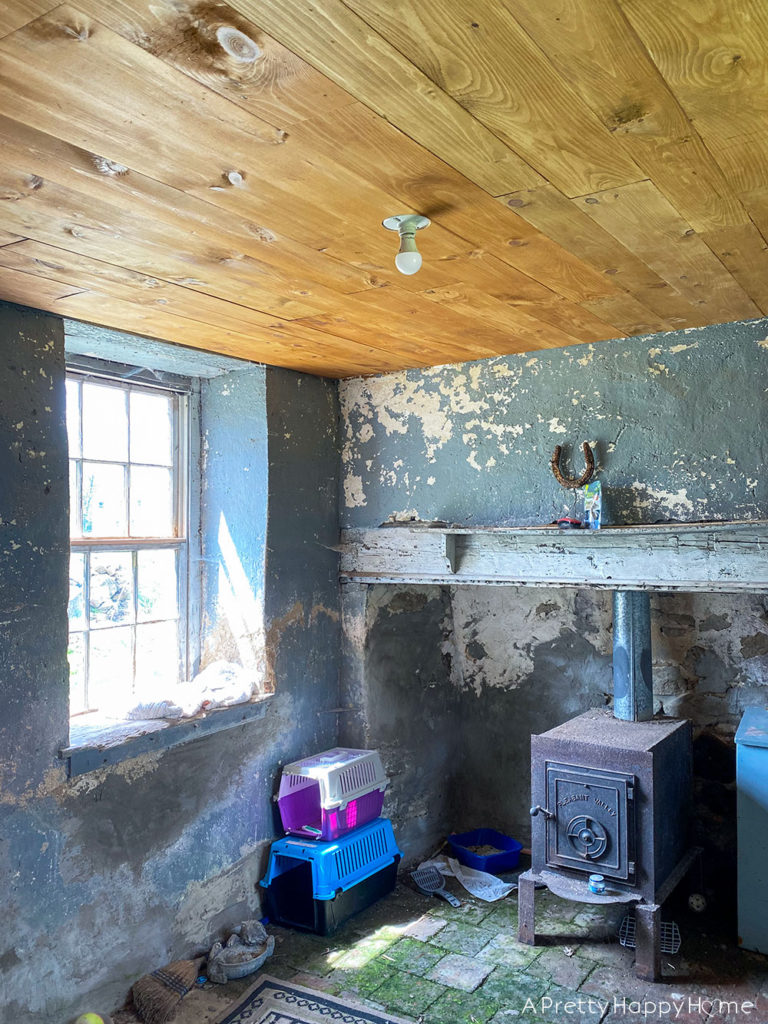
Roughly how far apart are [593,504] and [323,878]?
6.23 feet

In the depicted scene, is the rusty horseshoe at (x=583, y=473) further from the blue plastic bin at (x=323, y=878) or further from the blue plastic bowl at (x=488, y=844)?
the blue plastic bowl at (x=488, y=844)

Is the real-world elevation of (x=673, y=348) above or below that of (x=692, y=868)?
Answer: above

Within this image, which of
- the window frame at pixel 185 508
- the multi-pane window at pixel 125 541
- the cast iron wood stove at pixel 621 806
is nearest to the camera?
the cast iron wood stove at pixel 621 806

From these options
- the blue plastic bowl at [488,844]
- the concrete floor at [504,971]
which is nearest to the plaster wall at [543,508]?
the blue plastic bowl at [488,844]

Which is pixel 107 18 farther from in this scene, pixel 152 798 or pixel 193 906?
pixel 193 906

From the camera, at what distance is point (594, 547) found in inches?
122

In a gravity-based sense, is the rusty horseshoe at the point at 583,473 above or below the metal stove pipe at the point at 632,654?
above

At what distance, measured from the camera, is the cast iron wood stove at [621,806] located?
2.99 m

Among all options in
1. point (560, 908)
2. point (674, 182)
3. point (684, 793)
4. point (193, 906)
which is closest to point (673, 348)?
point (674, 182)

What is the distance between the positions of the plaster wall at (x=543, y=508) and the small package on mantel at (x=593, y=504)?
54 mm

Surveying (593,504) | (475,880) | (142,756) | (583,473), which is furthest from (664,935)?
(142,756)

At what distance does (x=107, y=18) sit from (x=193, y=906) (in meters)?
3.04

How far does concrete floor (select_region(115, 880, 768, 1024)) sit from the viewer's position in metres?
2.76

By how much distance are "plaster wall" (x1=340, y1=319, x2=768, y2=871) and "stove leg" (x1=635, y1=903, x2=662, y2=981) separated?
826mm
